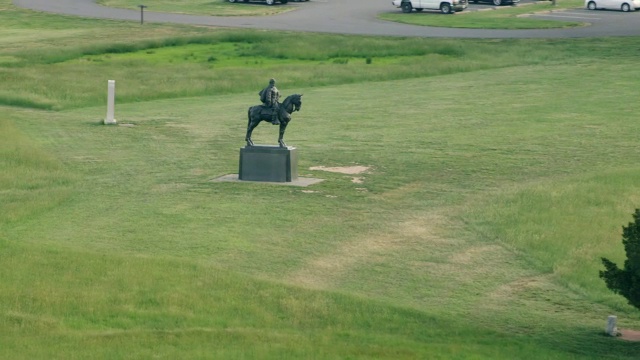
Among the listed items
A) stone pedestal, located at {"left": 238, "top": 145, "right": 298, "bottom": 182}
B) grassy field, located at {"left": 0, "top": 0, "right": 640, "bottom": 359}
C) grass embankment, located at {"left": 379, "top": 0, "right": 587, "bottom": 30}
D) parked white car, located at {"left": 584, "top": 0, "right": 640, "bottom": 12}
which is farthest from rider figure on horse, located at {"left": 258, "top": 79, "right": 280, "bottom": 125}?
parked white car, located at {"left": 584, "top": 0, "right": 640, "bottom": 12}

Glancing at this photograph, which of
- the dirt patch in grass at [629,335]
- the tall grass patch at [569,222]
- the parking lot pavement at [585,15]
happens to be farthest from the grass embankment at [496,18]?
the dirt patch in grass at [629,335]

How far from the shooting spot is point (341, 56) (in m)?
56.8

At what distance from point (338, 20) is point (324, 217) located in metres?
47.0

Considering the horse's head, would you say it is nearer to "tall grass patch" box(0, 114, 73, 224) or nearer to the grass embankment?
"tall grass patch" box(0, 114, 73, 224)

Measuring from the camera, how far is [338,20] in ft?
235

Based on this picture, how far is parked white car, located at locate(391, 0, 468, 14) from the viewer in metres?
75.9

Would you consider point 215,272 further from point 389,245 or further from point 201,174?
point 201,174

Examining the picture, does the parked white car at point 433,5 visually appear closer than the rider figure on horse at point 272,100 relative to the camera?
A: No

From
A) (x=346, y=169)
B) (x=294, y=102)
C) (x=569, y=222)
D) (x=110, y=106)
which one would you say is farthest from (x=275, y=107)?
(x=110, y=106)

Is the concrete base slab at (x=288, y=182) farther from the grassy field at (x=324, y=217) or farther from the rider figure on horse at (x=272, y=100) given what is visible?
the rider figure on horse at (x=272, y=100)

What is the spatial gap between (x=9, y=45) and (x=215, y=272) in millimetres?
42500

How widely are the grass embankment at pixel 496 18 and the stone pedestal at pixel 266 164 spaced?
38.4m

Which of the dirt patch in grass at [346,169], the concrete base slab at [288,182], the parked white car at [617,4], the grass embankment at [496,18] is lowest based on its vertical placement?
the concrete base slab at [288,182]

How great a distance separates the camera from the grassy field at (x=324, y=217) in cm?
1811
